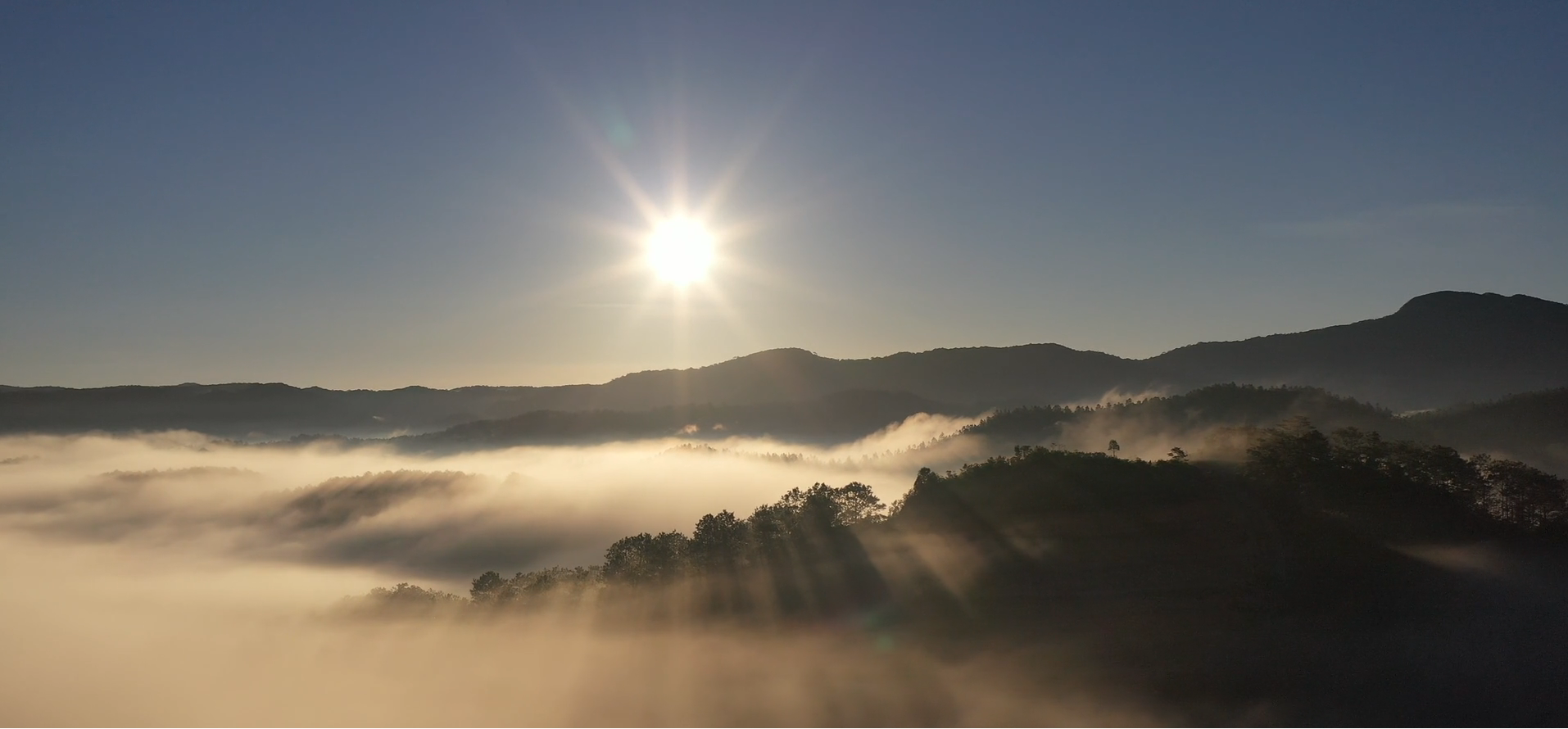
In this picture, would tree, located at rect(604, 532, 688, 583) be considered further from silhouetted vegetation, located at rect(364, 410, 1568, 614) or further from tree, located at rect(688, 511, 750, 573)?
tree, located at rect(688, 511, 750, 573)

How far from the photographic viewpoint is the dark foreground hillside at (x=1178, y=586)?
122 ft

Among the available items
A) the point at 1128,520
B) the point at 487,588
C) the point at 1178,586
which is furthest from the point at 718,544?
the point at 1178,586

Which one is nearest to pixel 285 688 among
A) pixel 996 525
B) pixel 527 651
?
pixel 527 651

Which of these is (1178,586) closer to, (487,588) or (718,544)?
(718,544)

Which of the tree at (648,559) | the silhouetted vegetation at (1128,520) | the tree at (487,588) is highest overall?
the silhouetted vegetation at (1128,520)

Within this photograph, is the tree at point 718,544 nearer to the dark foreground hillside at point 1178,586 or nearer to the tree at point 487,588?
the dark foreground hillside at point 1178,586

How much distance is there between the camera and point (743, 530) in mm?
73000

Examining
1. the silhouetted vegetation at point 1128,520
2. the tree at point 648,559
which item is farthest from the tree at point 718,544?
the tree at point 648,559

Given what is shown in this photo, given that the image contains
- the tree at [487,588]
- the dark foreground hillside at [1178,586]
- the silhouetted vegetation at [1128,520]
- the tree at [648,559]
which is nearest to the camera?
the dark foreground hillside at [1178,586]

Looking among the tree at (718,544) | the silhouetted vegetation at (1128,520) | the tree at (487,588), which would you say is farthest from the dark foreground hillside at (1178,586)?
the tree at (487,588)

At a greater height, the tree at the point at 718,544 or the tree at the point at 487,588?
the tree at the point at 718,544

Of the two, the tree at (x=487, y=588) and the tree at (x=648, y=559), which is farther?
the tree at (x=487, y=588)

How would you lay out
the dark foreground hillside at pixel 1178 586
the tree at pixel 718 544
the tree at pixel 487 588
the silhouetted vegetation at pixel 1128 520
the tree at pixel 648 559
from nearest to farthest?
the dark foreground hillside at pixel 1178 586 → the silhouetted vegetation at pixel 1128 520 → the tree at pixel 718 544 → the tree at pixel 648 559 → the tree at pixel 487 588

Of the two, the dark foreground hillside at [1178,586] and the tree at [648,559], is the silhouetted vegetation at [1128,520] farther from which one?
the tree at [648,559]
